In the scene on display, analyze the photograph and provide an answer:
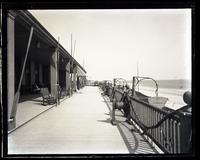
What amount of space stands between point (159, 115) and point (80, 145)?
178 centimetres

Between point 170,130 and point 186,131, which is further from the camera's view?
point 170,130

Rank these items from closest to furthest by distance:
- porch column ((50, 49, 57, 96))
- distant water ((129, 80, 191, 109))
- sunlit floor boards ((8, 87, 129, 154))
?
1. distant water ((129, 80, 191, 109))
2. sunlit floor boards ((8, 87, 129, 154))
3. porch column ((50, 49, 57, 96))

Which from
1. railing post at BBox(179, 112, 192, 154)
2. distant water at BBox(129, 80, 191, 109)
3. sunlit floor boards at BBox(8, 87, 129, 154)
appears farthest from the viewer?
sunlit floor boards at BBox(8, 87, 129, 154)

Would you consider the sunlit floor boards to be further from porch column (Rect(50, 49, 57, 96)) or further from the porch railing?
porch column (Rect(50, 49, 57, 96))

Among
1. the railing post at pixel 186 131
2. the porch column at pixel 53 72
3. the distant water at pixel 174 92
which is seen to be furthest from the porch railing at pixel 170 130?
the porch column at pixel 53 72

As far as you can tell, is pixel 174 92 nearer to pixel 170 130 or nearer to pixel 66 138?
pixel 66 138

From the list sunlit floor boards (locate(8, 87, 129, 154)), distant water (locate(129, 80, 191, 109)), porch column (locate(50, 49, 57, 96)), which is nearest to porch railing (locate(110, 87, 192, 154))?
distant water (locate(129, 80, 191, 109))

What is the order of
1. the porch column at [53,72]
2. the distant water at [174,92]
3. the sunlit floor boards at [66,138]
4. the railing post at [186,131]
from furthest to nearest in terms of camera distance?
the porch column at [53,72], the sunlit floor boards at [66,138], the distant water at [174,92], the railing post at [186,131]

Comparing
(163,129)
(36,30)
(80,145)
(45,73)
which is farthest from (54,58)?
(45,73)

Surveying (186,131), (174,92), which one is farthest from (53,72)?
(174,92)

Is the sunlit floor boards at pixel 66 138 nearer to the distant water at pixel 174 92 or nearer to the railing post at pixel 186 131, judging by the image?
the railing post at pixel 186 131

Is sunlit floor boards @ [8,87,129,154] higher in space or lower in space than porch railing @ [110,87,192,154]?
lower
